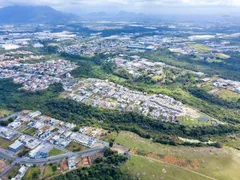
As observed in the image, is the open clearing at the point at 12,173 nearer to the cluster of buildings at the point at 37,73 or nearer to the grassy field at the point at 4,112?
the grassy field at the point at 4,112

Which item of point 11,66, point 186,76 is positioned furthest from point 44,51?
point 186,76

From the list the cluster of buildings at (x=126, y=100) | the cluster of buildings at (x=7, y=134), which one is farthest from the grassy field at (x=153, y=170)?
the cluster of buildings at (x=7, y=134)

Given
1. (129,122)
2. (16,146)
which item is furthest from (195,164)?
(16,146)

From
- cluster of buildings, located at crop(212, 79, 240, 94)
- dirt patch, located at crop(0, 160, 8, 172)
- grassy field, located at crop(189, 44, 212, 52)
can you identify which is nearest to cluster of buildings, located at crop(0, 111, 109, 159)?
dirt patch, located at crop(0, 160, 8, 172)

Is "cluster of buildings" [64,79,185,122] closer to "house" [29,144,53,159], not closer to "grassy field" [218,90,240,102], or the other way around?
"grassy field" [218,90,240,102]

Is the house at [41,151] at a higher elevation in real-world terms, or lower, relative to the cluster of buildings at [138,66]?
higher
